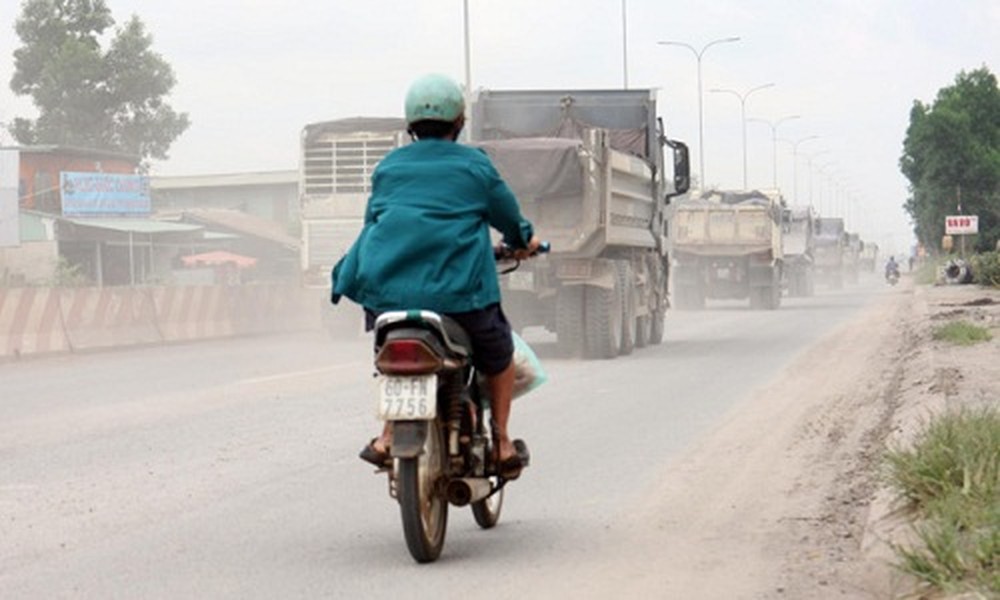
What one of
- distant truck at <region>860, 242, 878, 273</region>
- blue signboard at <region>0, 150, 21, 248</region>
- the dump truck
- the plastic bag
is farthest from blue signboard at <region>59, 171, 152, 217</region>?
distant truck at <region>860, 242, 878, 273</region>

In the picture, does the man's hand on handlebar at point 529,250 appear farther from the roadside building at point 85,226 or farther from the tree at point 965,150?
the tree at point 965,150

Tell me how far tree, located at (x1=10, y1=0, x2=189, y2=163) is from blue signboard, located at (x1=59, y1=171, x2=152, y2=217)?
14900 mm

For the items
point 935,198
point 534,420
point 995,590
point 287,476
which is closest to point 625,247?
point 534,420

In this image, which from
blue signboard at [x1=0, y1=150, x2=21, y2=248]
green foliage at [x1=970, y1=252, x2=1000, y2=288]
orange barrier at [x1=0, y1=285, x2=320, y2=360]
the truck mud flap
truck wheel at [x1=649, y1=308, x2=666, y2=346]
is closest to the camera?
the truck mud flap

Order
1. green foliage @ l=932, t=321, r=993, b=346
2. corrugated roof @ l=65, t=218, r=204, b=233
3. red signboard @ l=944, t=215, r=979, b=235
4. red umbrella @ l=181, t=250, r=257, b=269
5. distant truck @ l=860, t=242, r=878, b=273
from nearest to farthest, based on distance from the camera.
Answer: green foliage @ l=932, t=321, r=993, b=346 → corrugated roof @ l=65, t=218, r=204, b=233 → red signboard @ l=944, t=215, r=979, b=235 → red umbrella @ l=181, t=250, r=257, b=269 → distant truck @ l=860, t=242, r=878, b=273

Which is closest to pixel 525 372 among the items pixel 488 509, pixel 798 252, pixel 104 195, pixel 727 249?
pixel 488 509

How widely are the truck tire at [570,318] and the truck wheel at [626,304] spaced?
30.1 inches

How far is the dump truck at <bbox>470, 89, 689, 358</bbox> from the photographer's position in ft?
67.8

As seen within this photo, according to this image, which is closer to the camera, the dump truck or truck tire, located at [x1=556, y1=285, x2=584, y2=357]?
the dump truck

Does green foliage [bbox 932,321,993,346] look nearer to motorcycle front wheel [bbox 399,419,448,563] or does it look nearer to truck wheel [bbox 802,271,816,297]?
motorcycle front wheel [bbox 399,419,448,563]

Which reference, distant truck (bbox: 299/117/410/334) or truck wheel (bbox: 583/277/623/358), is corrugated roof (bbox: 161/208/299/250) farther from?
truck wheel (bbox: 583/277/623/358)

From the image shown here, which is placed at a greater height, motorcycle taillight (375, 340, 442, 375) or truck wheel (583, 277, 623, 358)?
motorcycle taillight (375, 340, 442, 375)

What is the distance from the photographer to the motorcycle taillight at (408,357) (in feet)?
22.3

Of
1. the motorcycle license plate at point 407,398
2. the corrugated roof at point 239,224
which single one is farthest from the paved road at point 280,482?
the corrugated roof at point 239,224
